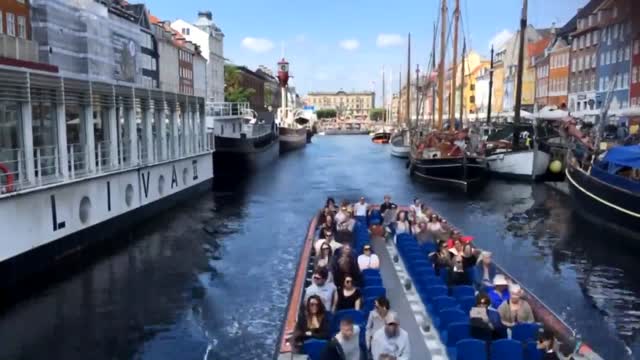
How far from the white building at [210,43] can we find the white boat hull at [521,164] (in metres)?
58.9

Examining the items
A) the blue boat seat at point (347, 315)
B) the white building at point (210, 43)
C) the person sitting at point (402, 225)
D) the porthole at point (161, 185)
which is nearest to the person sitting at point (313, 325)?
the blue boat seat at point (347, 315)

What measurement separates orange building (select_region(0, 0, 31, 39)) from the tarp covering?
3543 centimetres

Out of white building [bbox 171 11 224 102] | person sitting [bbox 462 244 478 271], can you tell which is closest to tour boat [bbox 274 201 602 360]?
person sitting [bbox 462 244 478 271]

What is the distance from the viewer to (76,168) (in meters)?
24.7

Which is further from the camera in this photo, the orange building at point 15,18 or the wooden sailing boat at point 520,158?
the wooden sailing boat at point 520,158

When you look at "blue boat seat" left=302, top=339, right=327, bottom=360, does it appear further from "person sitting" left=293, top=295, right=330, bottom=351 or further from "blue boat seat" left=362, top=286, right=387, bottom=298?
"blue boat seat" left=362, top=286, right=387, bottom=298

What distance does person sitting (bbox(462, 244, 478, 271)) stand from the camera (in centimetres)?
1540

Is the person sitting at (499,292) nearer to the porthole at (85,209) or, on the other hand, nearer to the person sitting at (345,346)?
the person sitting at (345,346)

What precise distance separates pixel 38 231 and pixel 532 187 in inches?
1414

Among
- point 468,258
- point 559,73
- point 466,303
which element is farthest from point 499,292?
point 559,73

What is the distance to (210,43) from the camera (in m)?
109

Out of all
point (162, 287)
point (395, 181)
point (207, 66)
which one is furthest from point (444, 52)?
point (207, 66)

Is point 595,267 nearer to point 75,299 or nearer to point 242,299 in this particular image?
point 242,299

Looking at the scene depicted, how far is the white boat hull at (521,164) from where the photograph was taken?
49719 mm
